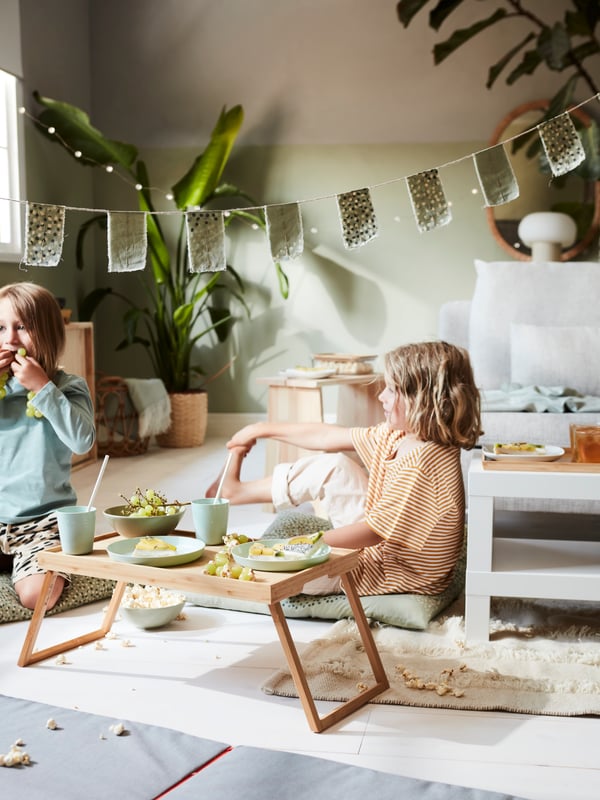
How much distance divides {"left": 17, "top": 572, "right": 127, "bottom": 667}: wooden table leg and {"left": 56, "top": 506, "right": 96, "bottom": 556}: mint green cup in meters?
0.12

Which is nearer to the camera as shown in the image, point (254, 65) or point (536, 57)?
point (536, 57)

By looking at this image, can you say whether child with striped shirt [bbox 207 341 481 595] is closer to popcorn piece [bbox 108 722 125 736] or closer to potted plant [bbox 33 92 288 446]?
popcorn piece [bbox 108 722 125 736]

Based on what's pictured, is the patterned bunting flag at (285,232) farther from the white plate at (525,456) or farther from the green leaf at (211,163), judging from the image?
the green leaf at (211,163)

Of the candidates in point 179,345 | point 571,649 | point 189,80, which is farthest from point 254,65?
point 571,649

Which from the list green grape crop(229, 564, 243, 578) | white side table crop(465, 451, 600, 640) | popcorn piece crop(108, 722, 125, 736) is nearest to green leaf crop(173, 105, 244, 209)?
white side table crop(465, 451, 600, 640)

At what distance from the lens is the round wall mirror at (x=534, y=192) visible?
5.82 meters

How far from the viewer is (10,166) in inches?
205

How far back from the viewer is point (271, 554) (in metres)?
1.88

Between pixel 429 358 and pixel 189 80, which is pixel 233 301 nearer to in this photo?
pixel 189 80

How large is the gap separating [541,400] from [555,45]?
257 cm

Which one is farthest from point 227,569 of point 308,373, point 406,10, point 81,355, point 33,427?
point 406,10

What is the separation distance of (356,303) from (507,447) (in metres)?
3.75

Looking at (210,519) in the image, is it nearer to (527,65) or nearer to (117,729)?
(117,729)

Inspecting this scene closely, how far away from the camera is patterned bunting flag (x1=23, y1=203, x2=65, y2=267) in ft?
9.49
